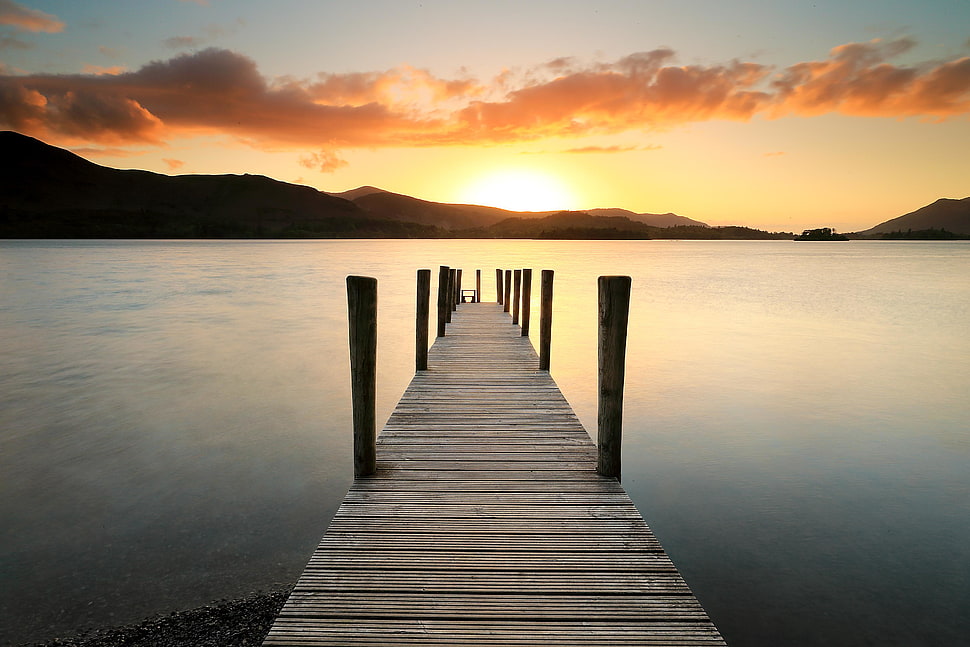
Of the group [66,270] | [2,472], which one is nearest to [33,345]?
[2,472]

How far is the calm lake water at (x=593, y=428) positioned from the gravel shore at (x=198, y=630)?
0.25 metres

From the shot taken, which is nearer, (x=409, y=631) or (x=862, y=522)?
(x=409, y=631)

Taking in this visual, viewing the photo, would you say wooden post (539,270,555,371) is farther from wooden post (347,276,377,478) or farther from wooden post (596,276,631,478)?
wooden post (347,276,377,478)

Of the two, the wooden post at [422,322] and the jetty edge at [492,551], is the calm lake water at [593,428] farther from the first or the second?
the wooden post at [422,322]

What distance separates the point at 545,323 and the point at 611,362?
4982mm

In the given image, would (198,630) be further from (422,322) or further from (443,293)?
(443,293)

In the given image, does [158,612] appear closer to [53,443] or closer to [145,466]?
[145,466]

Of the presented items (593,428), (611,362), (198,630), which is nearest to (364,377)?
(611,362)

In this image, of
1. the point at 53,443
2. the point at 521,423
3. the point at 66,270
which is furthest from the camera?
the point at 66,270

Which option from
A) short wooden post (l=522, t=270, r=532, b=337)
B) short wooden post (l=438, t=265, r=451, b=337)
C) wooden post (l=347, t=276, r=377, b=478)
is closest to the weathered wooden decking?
wooden post (l=347, t=276, r=377, b=478)

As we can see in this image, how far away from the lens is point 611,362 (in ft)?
14.1

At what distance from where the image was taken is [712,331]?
21.1 meters

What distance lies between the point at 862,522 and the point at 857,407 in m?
5.98

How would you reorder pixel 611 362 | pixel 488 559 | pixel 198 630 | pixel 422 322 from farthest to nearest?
pixel 422 322 → pixel 611 362 → pixel 198 630 → pixel 488 559
